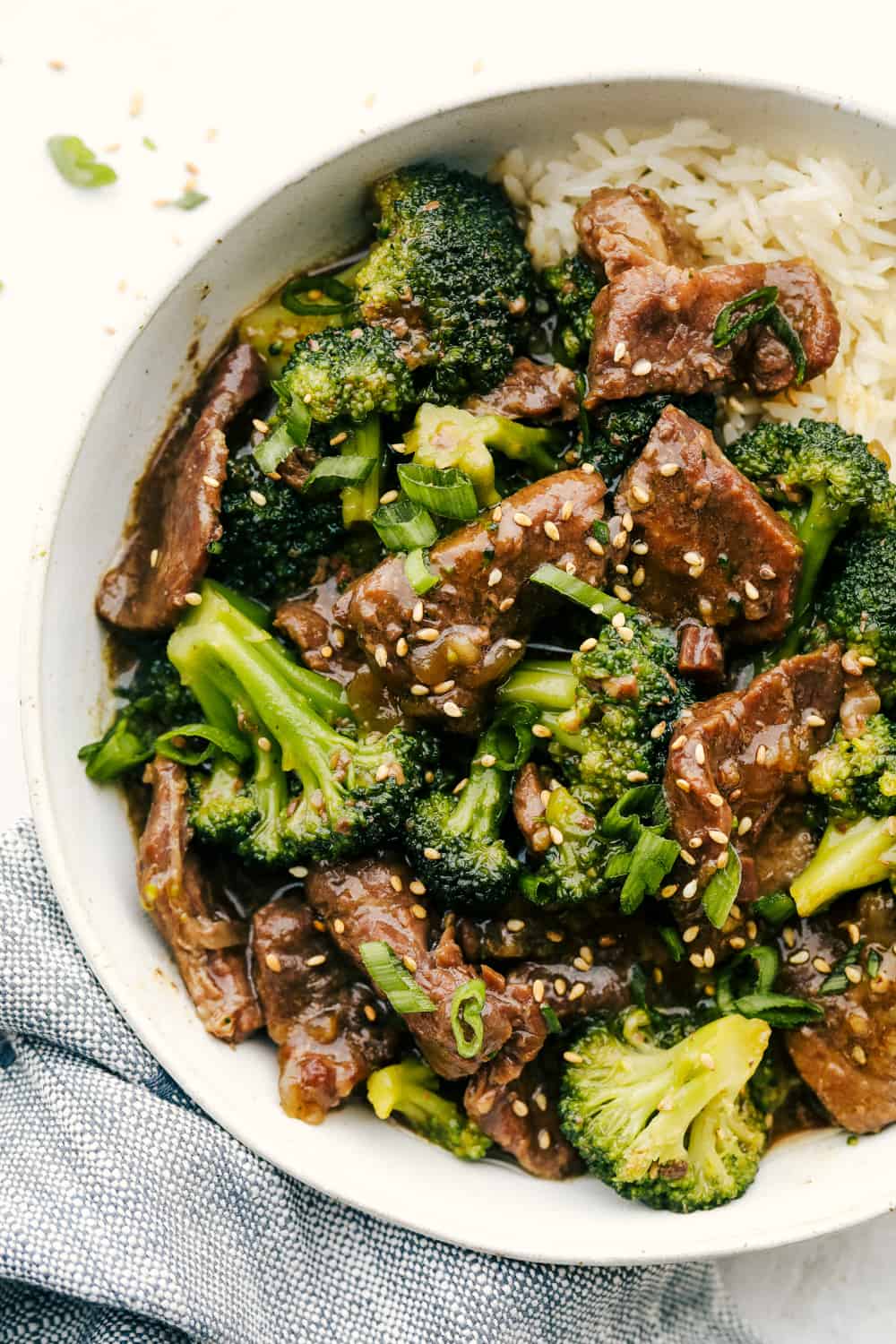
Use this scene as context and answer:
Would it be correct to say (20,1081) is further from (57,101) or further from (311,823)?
(57,101)

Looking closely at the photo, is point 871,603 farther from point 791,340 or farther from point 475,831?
point 475,831

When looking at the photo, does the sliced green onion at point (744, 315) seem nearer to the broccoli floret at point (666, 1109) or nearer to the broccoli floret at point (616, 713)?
the broccoli floret at point (616, 713)

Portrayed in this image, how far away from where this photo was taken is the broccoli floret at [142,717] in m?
3.30

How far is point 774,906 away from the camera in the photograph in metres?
3.15

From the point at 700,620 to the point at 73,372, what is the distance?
2.19 meters

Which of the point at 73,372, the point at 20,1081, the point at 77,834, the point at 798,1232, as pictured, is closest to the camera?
the point at 798,1232

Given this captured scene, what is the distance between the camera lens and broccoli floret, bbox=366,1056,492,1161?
3.22 metres

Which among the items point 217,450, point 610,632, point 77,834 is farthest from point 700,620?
point 77,834

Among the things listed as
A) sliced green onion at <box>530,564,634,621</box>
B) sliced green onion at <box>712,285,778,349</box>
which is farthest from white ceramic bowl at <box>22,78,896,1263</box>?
sliced green onion at <box>530,564,634,621</box>

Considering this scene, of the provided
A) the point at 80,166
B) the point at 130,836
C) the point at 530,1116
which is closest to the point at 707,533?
the point at 530,1116

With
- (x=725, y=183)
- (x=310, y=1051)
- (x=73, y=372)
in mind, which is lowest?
(x=310, y=1051)

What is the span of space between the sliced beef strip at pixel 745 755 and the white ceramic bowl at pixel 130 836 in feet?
2.60

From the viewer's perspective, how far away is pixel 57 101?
12.7 ft

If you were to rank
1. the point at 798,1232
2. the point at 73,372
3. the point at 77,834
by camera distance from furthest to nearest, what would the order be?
1. the point at 73,372
2. the point at 77,834
3. the point at 798,1232
